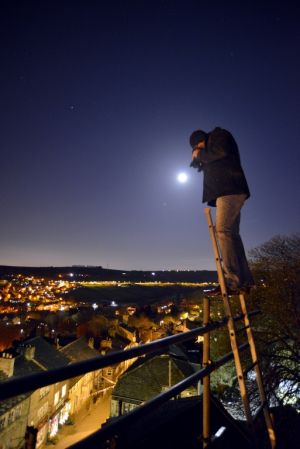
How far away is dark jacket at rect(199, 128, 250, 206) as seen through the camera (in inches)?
197

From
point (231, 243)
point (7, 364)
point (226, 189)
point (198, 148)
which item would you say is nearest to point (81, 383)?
point (7, 364)

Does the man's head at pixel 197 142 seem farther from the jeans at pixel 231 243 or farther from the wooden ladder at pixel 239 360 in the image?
the wooden ladder at pixel 239 360

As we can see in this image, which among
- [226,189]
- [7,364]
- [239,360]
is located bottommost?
[7,364]

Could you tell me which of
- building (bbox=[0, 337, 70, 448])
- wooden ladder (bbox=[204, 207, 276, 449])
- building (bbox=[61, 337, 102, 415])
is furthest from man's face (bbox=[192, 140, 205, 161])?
building (bbox=[61, 337, 102, 415])

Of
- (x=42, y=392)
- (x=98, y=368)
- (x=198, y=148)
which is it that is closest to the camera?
(x=98, y=368)

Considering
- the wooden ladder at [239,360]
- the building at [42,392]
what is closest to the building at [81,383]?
the building at [42,392]

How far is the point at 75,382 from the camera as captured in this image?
3556 cm

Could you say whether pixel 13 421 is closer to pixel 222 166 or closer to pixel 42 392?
pixel 42 392

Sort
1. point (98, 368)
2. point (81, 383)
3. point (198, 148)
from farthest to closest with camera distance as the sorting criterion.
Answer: point (81, 383)
point (198, 148)
point (98, 368)

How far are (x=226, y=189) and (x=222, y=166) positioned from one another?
0.45m

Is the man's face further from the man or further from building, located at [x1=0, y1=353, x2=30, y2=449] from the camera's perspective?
building, located at [x1=0, y1=353, x2=30, y2=449]

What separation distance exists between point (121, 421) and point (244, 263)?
384cm

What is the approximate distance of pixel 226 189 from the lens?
16.4ft

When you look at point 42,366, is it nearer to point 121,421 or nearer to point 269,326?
point 269,326
